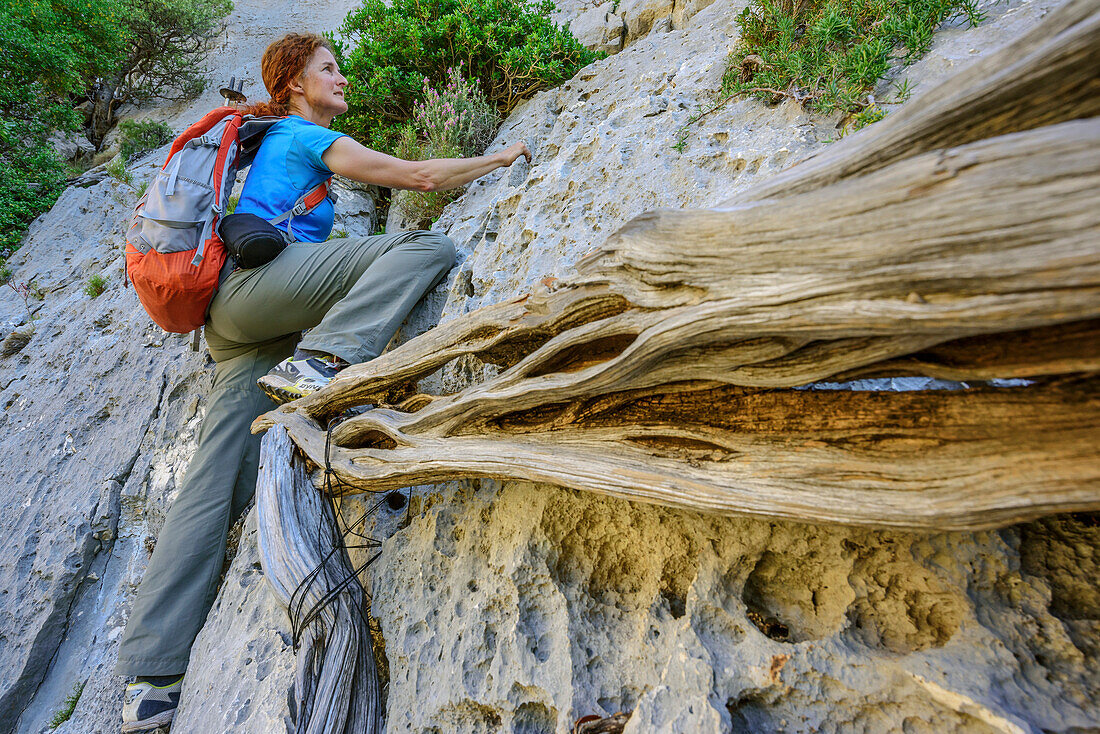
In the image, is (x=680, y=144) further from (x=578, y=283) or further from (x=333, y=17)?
(x=333, y=17)

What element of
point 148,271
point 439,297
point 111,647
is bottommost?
point 111,647

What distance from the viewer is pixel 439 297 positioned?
3.43 meters

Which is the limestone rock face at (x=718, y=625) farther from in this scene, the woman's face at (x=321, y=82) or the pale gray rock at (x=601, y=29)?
the pale gray rock at (x=601, y=29)

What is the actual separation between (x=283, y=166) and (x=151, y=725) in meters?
2.93

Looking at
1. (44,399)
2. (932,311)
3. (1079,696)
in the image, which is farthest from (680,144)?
(44,399)

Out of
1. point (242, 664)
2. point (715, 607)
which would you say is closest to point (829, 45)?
point (715, 607)

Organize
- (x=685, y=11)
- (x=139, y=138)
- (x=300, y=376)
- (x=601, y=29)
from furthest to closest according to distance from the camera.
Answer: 1. (x=139, y=138)
2. (x=601, y=29)
3. (x=685, y=11)
4. (x=300, y=376)

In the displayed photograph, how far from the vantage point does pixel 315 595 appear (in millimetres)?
2281

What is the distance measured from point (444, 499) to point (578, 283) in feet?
4.16

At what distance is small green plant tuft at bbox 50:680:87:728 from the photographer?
10.3ft

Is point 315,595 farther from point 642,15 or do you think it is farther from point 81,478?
point 642,15

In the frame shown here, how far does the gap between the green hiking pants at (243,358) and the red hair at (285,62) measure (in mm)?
1128

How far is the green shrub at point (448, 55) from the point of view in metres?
4.93

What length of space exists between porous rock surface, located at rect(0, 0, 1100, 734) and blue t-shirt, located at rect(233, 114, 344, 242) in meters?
1.00
